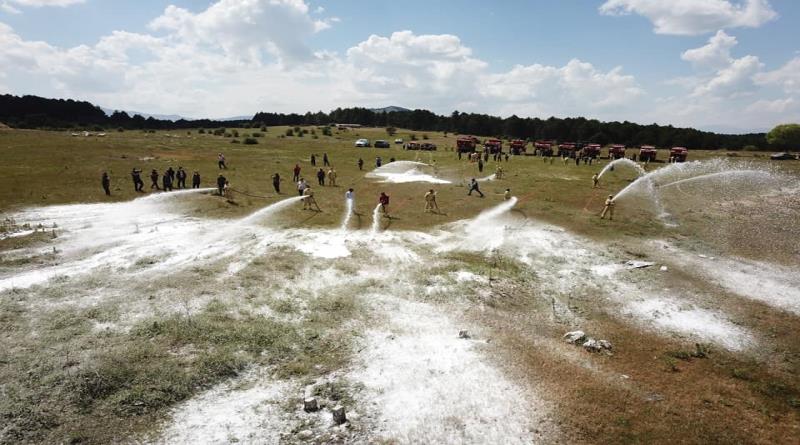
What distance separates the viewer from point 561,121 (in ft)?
522

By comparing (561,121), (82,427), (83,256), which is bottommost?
(82,427)

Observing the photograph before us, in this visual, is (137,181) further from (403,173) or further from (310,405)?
(310,405)

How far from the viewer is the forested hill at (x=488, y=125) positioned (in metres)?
130

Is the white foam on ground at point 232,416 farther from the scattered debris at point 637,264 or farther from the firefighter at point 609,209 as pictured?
the firefighter at point 609,209

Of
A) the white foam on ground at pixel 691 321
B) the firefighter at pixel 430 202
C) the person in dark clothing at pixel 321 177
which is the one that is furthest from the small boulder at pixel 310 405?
the person in dark clothing at pixel 321 177

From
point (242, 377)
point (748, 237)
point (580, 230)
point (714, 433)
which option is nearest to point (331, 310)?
point (242, 377)

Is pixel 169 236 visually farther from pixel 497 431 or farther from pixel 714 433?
pixel 714 433

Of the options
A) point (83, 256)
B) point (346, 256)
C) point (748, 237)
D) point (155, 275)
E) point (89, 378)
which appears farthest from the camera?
point (748, 237)

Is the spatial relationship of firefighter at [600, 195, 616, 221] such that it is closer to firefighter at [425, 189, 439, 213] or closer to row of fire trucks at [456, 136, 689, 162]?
firefighter at [425, 189, 439, 213]

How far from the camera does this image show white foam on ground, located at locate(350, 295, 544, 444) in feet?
42.2

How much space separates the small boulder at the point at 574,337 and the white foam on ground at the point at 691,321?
4.03m

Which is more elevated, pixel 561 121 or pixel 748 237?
pixel 561 121

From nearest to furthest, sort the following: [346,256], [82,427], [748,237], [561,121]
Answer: [82,427] → [346,256] → [748,237] → [561,121]

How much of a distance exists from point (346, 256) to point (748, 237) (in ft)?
96.2
